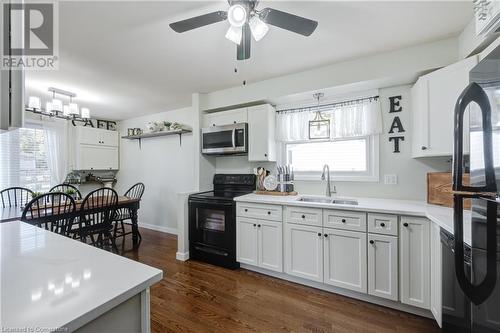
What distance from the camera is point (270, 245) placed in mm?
2461

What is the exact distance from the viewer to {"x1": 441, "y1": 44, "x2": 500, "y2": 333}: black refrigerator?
739mm

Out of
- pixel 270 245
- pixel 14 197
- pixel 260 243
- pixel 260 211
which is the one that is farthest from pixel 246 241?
pixel 14 197

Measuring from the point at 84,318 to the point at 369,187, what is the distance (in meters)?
2.72

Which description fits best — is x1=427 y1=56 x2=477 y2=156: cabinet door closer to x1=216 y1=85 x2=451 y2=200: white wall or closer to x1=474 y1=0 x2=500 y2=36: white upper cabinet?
x1=216 y1=85 x2=451 y2=200: white wall

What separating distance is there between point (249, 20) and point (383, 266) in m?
2.27

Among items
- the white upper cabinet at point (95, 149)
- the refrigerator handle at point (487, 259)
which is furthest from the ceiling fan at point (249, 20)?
the white upper cabinet at point (95, 149)

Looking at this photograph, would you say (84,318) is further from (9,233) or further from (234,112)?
(234,112)

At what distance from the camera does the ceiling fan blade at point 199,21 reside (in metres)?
1.40

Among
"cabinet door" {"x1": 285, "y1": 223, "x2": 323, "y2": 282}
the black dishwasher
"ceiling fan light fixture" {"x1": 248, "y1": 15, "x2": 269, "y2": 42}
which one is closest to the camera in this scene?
the black dishwasher

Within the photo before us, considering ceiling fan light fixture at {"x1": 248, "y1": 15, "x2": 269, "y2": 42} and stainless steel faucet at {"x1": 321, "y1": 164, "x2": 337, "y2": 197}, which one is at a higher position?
ceiling fan light fixture at {"x1": 248, "y1": 15, "x2": 269, "y2": 42}

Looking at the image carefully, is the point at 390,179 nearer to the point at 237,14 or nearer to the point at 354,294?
the point at 354,294

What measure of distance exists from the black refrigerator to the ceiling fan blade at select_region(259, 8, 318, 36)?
91cm

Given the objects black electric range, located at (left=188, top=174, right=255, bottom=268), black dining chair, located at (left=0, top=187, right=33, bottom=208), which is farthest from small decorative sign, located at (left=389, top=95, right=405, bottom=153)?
black dining chair, located at (left=0, top=187, right=33, bottom=208)

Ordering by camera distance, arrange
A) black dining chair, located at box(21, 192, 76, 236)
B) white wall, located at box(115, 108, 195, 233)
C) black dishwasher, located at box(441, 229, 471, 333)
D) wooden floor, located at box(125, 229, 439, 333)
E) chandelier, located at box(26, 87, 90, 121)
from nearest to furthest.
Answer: black dishwasher, located at box(441, 229, 471, 333) → wooden floor, located at box(125, 229, 439, 333) → black dining chair, located at box(21, 192, 76, 236) → chandelier, located at box(26, 87, 90, 121) → white wall, located at box(115, 108, 195, 233)
